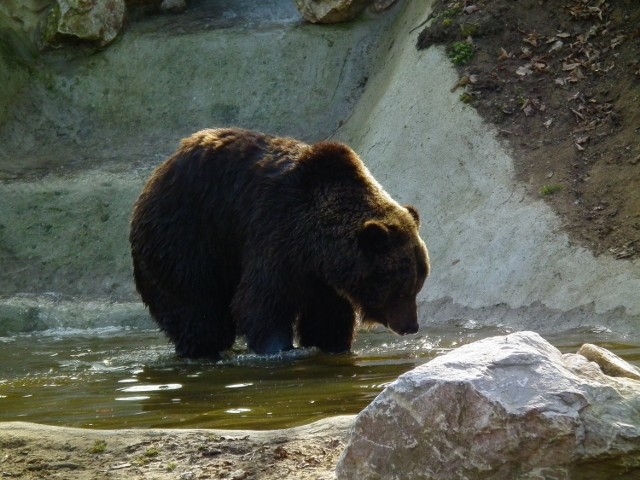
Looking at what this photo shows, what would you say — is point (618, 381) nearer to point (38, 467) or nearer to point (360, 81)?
point (38, 467)

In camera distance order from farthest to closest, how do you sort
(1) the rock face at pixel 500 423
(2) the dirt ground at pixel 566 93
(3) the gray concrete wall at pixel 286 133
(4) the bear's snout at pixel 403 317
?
(2) the dirt ground at pixel 566 93 < (3) the gray concrete wall at pixel 286 133 < (4) the bear's snout at pixel 403 317 < (1) the rock face at pixel 500 423

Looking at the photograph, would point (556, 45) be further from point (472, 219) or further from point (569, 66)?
point (472, 219)

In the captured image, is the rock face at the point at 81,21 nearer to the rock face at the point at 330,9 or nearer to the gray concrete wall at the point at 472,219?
the rock face at the point at 330,9

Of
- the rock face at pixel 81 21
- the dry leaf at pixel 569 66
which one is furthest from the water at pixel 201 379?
the rock face at pixel 81 21

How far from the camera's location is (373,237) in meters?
9.48

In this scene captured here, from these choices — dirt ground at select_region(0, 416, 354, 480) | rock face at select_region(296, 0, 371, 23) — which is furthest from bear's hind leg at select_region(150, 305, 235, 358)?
rock face at select_region(296, 0, 371, 23)

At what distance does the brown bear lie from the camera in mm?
9680

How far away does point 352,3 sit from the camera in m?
18.1

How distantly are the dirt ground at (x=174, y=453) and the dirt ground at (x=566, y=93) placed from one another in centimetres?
665

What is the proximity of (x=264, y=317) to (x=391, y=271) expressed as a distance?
1.19 meters

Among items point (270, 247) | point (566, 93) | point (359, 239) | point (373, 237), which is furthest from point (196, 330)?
point (566, 93)

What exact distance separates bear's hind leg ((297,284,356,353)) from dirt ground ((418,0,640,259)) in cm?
294

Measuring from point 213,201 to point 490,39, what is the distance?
6.50 meters

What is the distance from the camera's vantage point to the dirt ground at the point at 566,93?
12094 millimetres
